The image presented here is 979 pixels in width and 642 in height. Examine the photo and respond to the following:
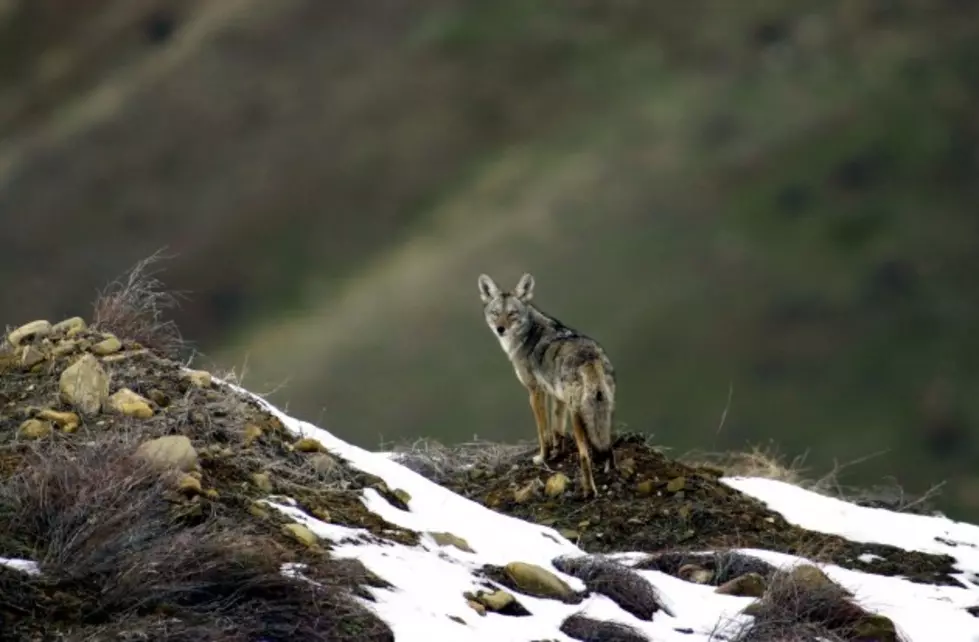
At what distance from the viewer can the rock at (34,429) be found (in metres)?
7.52

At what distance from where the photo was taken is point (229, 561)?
5.96m

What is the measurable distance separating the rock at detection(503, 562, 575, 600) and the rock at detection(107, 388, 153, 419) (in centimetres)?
243

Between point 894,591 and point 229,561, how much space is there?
463 centimetres

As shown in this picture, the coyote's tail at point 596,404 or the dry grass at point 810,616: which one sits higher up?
the coyote's tail at point 596,404

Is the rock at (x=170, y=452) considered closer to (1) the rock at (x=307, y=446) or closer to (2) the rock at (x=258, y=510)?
(2) the rock at (x=258, y=510)

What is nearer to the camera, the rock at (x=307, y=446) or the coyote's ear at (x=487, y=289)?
the rock at (x=307, y=446)

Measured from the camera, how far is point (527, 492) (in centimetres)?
1107

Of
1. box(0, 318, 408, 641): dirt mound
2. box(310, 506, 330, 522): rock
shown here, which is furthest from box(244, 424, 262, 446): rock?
box(310, 506, 330, 522): rock

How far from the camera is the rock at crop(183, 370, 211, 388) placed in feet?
29.1

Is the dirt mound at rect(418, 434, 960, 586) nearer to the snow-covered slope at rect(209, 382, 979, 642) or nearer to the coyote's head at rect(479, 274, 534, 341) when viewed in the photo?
the snow-covered slope at rect(209, 382, 979, 642)

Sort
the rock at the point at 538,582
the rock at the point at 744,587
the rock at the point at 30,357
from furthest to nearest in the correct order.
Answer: the rock at the point at 30,357
the rock at the point at 744,587
the rock at the point at 538,582

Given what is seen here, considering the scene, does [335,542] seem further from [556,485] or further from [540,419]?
[540,419]

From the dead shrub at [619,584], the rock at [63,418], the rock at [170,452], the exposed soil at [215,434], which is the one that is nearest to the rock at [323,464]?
the exposed soil at [215,434]

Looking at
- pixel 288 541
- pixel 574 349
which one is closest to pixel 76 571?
pixel 288 541
